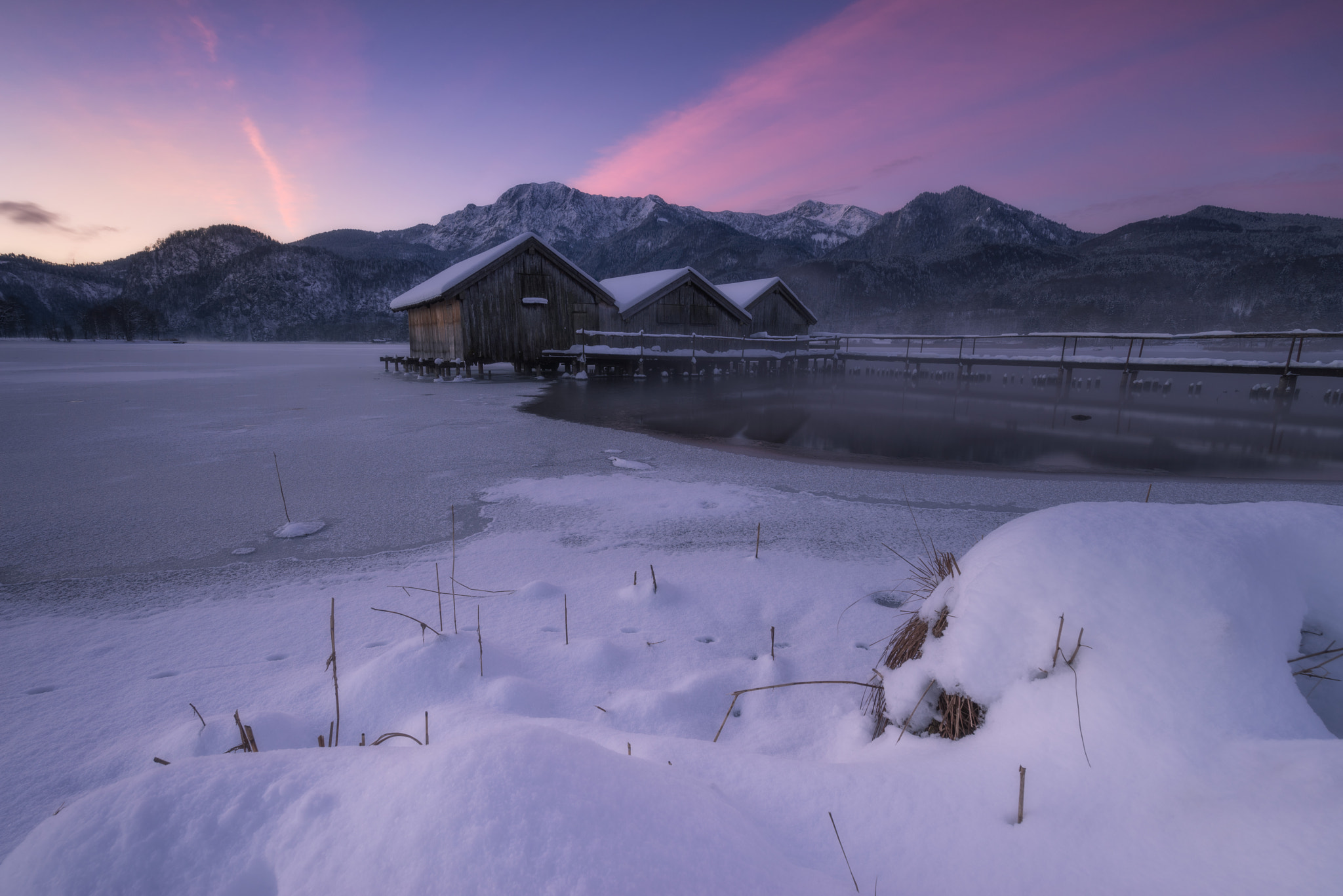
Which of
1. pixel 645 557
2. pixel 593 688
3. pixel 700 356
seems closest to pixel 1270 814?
pixel 593 688

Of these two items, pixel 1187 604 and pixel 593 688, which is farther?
pixel 593 688

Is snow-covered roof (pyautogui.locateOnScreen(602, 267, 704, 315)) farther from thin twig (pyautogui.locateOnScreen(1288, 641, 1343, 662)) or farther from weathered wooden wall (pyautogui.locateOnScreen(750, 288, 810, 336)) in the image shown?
thin twig (pyautogui.locateOnScreen(1288, 641, 1343, 662))

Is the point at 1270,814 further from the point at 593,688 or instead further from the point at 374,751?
the point at 593,688

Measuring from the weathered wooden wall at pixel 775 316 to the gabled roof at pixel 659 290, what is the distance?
1.26 meters

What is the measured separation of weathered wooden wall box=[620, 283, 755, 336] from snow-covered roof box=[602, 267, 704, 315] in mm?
583

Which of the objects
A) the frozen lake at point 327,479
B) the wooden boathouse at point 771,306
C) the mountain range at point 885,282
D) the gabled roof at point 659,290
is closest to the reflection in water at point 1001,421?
the frozen lake at point 327,479

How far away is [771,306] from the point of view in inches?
1129

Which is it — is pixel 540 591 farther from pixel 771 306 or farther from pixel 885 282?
pixel 885 282

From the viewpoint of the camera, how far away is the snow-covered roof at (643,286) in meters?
23.6

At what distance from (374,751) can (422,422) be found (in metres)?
10.6

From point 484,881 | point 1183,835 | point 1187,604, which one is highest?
point 1187,604

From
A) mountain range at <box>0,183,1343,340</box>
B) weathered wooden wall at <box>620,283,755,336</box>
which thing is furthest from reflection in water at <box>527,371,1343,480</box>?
mountain range at <box>0,183,1343,340</box>

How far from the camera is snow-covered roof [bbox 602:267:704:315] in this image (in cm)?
2362

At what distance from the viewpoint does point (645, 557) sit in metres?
4.20
